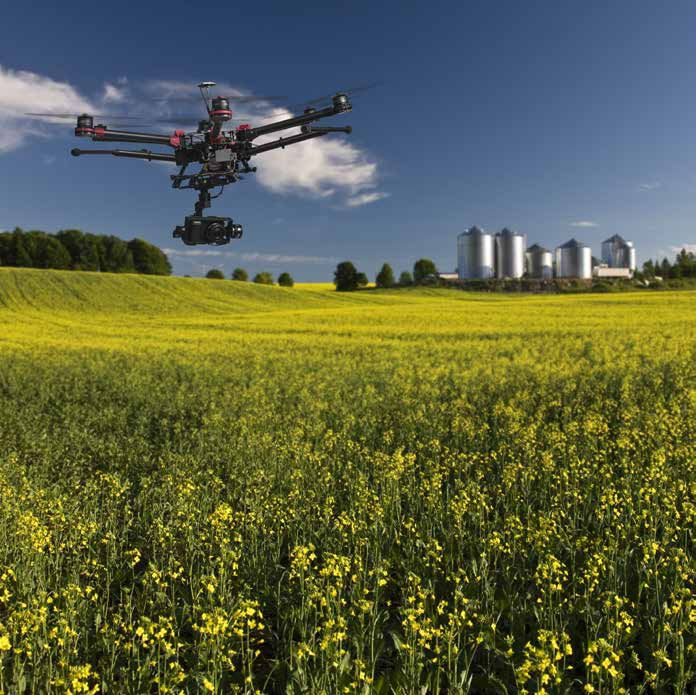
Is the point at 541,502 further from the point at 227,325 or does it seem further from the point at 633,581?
the point at 227,325

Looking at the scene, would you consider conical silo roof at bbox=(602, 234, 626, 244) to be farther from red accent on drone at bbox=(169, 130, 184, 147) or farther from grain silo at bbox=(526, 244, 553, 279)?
red accent on drone at bbox=(169, 130, 184, 147)

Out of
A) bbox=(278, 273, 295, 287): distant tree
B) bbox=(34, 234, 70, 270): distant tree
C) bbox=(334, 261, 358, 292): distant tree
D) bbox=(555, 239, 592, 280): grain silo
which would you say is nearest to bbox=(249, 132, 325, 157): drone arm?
bbox=(34, 234, 70, 270): distant tree

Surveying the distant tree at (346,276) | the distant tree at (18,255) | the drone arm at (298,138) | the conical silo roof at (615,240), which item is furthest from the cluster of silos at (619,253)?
the drone arm at (298,138)

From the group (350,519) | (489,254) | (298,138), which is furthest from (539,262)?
Answer: (350,519)

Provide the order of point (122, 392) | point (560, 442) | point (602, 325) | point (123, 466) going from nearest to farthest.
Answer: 1. point (560, 442)
2. point (123, 466)
3. point (122, 392)
4. point (602, 325)

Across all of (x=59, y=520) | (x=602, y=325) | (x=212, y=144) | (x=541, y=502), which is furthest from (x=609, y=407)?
(x=602, y=325)
